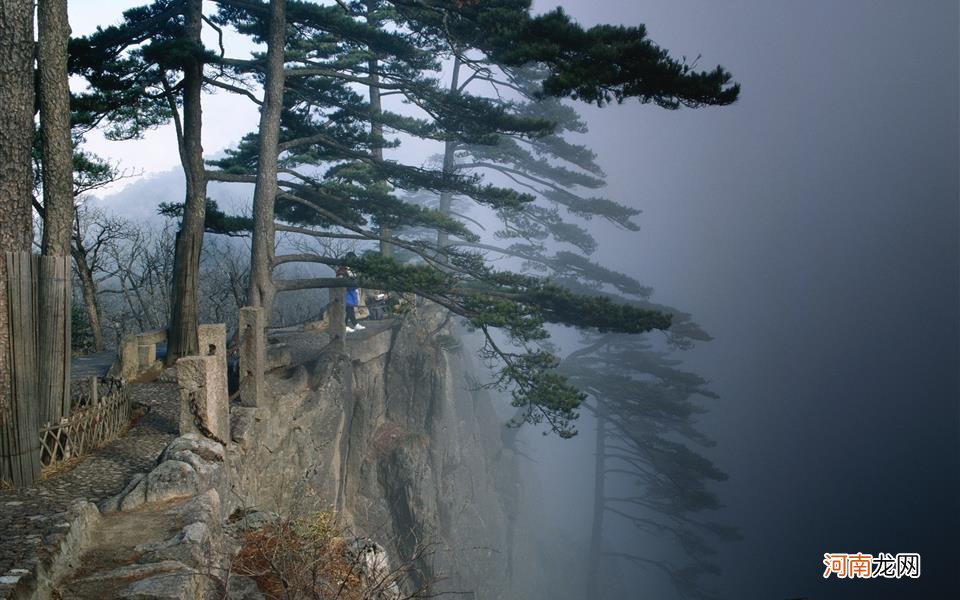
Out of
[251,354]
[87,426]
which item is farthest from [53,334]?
[251,354]

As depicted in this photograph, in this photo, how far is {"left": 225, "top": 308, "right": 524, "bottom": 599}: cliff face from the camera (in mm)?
12352

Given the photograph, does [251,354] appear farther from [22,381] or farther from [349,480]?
[349,480]

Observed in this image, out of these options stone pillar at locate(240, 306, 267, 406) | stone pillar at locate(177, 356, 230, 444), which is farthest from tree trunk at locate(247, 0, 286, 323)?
stone pillar at locate(177, 356, 230, 444)

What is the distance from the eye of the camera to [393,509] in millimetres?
17906

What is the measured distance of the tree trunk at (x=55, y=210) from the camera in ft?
23.9

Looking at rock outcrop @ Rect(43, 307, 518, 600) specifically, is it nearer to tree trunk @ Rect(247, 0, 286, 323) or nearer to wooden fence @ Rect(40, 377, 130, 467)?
wooden fence @ Rect(40, 377, 130, 467)

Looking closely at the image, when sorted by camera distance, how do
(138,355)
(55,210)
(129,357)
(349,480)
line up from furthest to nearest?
(349,480) < (138,355) < (129,357) < (55,210)

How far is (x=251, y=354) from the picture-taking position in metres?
10.8

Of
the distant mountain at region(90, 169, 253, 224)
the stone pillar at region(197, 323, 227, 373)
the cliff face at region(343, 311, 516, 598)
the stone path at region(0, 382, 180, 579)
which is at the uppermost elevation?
the distant mountain at region(90, 169, 253, 224)

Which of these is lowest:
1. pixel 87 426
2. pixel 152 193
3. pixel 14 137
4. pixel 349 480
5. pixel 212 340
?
pixel 349 480

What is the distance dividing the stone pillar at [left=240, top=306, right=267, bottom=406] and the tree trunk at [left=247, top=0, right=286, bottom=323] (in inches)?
110

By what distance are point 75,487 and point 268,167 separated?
28.6 ft

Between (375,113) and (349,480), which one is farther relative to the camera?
(349,480)

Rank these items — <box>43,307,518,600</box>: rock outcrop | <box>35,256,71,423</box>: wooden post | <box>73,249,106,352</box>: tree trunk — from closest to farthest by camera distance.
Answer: <box>43,307,518,600</box>: rock outcrop
<box>35,256,71,423</box>: wooden post
<box>73,249,106,352</box>: tree trunk
